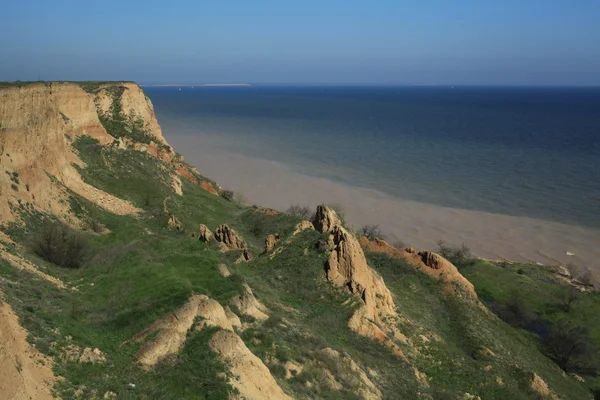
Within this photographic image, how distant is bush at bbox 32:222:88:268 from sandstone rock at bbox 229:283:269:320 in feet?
34.4

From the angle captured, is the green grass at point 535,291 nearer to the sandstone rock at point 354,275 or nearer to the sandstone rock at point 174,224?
the sandstone rock at point 354,275

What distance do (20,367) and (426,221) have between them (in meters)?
69.7

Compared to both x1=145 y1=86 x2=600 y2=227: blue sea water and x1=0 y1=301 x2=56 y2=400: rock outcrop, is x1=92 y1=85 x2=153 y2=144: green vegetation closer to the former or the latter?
x1=145 y1=86 x2=600 y2=227: blue sea water

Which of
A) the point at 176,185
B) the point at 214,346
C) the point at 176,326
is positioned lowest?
the point at 176,185

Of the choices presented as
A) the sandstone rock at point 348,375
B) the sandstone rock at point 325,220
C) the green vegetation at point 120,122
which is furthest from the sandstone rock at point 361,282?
the green vegetation at point 120,122

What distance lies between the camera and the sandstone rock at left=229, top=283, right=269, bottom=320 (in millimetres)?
21766

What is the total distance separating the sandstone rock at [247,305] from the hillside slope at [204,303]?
0.07 m

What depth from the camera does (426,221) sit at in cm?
7700

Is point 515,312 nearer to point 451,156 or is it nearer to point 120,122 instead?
point 120,122

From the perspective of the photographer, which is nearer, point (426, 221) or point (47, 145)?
point (47, 145)

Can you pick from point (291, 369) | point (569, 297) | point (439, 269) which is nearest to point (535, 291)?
point (569, 297)

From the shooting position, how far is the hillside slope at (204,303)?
16.2 meters

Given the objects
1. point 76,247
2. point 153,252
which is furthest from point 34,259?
point 153,252

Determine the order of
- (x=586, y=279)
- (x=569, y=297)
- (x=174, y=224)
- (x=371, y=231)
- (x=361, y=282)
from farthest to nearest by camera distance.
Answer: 1. (x=371, y=231)
2. (x=586, y=279)
3. (x=569, y=297)
4. (x=174, y=224)
5. (x=361, y=282)
